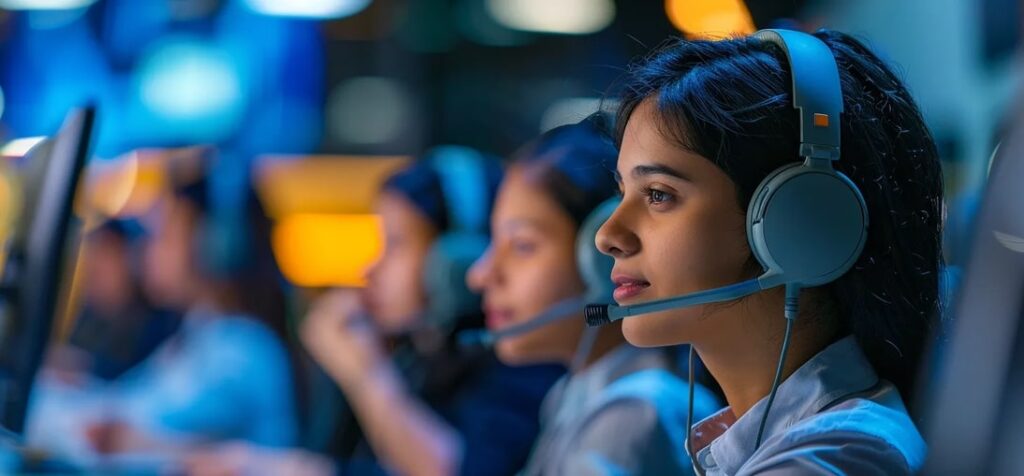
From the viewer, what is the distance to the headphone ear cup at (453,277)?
6.22 ft

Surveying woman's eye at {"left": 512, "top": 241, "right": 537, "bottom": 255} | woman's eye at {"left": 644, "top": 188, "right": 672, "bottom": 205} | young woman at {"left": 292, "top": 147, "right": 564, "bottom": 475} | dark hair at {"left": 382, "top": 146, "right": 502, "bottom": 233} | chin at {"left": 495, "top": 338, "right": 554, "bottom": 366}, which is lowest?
young woman at {"left": 292, "top": 147, "right": 564, "bottom": 475}

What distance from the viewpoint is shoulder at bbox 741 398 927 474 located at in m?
0.65

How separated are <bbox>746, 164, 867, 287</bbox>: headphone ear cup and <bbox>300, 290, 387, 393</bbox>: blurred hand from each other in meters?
1.51

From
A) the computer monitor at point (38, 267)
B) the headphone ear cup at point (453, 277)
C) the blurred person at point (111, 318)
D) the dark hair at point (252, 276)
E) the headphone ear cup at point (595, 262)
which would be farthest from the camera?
the blurred person at point (111, 318)

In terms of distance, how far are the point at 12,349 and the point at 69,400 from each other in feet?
6.11

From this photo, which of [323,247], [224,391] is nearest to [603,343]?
[224,391]

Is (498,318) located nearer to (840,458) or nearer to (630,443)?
(630,443)

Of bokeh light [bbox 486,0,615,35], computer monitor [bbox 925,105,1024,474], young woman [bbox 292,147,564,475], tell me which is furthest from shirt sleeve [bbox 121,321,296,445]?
computer monitor [bbox 925,105,1024,474]

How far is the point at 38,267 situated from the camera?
989 millimetres

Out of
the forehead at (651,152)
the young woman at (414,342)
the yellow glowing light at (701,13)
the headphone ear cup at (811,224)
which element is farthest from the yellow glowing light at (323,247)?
the headphone ear cup at (811,224)

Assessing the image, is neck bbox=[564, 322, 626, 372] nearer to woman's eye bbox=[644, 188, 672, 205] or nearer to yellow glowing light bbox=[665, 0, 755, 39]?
woman's eye bbox=[644, 188, 672, 205]

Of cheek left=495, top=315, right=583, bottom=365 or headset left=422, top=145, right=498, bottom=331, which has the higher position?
cheek left=495, top=315, right=583, bottom=365

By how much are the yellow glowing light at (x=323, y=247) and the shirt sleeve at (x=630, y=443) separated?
1856 millimetres

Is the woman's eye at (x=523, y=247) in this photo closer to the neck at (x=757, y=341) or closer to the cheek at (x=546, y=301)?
the cheek at (x=546, y=301)
